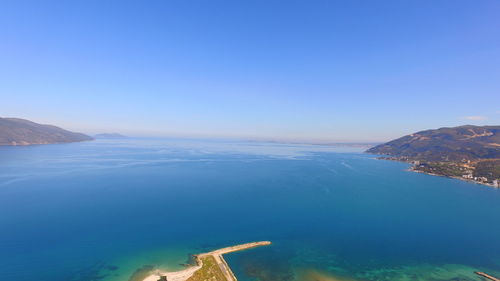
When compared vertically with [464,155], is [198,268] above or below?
below

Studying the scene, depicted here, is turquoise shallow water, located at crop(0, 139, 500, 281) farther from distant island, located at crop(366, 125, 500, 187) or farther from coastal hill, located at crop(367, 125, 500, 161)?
coastal hill, located at crop(367, 125, 500, 161)

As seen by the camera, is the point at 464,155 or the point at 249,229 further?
the point at 464,155

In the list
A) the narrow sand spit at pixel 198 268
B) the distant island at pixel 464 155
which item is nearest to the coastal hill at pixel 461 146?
the distant island at pixel 464 155

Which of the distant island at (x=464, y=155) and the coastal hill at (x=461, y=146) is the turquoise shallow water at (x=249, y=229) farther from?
the coastal hill at (x=461, y=146)

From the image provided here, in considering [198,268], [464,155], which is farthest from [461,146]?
[198,268]

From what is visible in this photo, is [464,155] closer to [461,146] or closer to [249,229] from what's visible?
[461,146]

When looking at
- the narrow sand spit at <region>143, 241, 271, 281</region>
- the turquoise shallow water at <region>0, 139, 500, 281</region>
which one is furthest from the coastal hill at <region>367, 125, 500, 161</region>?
the narrow sand spit at <region>143, 241, 271, 281</region>
